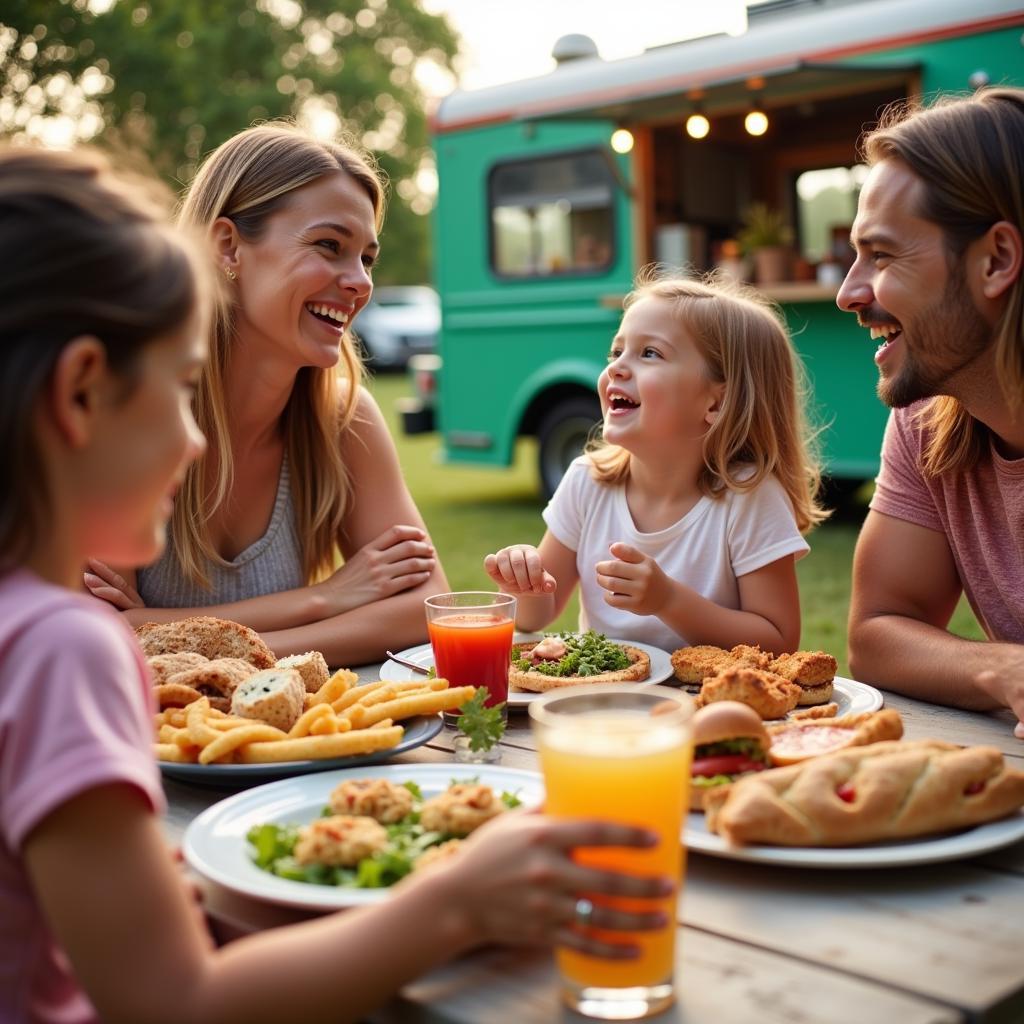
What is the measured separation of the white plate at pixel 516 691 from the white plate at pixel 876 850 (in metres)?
0.63

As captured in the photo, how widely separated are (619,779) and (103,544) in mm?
508

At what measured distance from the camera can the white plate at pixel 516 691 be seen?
197 centimetres

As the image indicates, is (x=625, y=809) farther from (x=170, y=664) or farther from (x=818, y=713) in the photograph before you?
(x=170, y=664)

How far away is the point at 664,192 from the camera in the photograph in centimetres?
879

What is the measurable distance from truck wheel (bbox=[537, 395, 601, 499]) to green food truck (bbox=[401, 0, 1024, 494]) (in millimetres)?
19

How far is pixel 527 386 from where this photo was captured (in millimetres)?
9305

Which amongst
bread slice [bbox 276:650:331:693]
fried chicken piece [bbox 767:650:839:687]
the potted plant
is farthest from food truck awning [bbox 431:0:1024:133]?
bread slice [bbox 276:650:331:693]

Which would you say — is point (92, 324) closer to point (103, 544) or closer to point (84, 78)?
point (103, 544)

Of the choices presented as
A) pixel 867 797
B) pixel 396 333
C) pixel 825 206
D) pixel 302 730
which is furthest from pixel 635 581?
pixel 396 333

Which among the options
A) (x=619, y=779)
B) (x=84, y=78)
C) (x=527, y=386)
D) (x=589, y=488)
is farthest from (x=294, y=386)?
(x=84, y=78)

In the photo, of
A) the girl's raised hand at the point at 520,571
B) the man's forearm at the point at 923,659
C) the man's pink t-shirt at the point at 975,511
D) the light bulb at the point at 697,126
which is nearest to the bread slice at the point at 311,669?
the girl's raised hand at the point at 520,571

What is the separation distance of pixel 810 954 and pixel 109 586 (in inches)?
66.5

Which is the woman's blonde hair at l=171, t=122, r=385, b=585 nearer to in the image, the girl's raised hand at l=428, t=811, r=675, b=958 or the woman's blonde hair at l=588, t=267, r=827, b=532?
the woman's blonde hair at l=588, t=267, r=827, b=532

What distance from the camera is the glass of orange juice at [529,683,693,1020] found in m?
1.04
